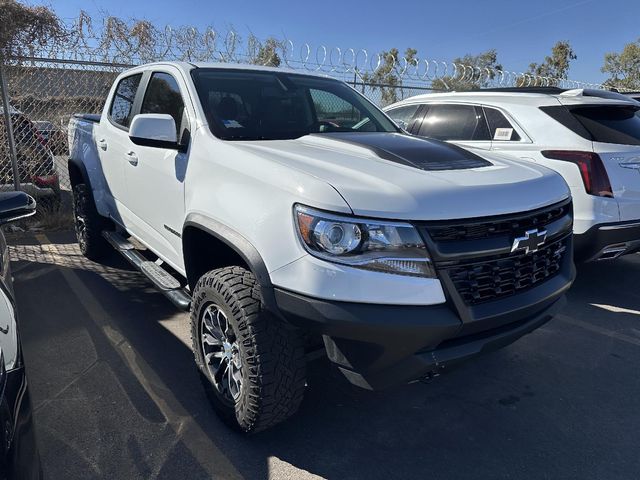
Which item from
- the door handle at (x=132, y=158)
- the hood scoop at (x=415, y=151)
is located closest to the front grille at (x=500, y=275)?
the hood scoop at (x=415, y=151)

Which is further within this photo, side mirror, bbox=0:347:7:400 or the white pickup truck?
the white pickup truck

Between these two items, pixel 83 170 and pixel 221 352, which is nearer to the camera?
pixel 221 352

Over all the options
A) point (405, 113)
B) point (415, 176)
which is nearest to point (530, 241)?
point (415, 176)

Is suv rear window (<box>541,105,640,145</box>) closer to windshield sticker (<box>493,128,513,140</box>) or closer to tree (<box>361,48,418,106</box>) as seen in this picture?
windshield sticker (<box>493,128,513,140</box>)

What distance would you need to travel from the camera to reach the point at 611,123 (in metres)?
4.70

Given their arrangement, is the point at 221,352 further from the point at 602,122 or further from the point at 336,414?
the point at 602,122

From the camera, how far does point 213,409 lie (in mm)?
2842

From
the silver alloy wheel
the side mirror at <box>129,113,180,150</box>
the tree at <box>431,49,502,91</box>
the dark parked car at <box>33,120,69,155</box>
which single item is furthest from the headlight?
the tree at <box>431,49,502,91</box>

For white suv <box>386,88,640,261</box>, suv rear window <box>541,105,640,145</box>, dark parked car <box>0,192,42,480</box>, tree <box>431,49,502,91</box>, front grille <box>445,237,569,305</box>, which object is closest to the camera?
dark parked car <box>0,192,42,480</box>

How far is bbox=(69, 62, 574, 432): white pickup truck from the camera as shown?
2055mm

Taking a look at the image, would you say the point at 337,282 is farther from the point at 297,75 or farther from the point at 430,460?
the point at 297,75

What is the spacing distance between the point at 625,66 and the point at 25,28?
33957mm

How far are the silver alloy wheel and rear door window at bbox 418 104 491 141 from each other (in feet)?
12.3

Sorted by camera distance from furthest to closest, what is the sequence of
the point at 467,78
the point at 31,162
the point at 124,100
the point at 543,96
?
the point at 467,78
the point at 31,162
the point at 543,96
the point at 124,100
